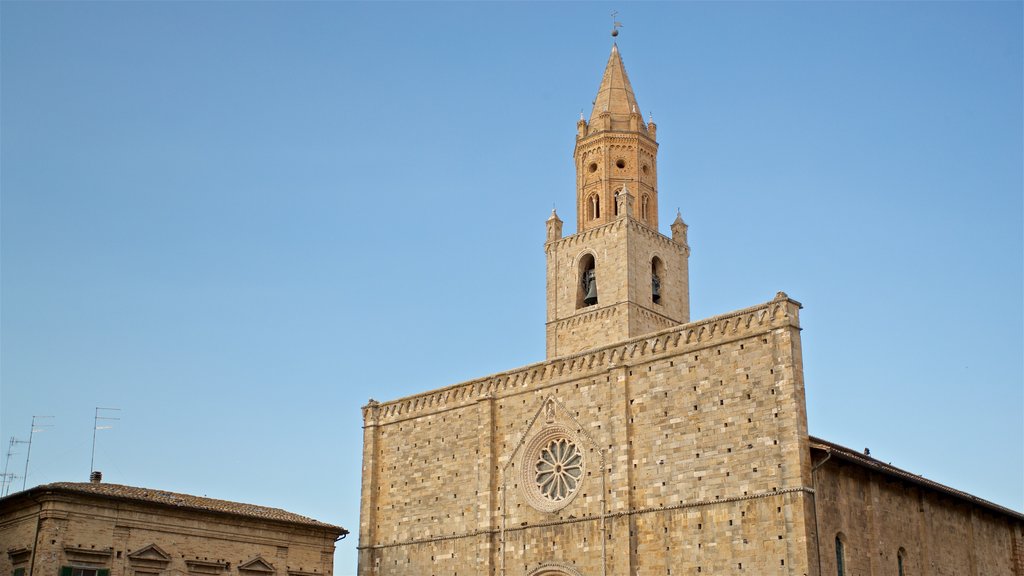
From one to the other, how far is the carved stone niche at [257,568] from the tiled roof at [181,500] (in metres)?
1.35

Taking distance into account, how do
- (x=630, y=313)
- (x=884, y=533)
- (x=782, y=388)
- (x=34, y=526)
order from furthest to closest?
1. (x=630, y=313)
2. (x=34, y=526)
3. (x=884, y=533)
4. (x=782, y=388)

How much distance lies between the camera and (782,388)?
26.3 m

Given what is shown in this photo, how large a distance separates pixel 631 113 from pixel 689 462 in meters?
19.9

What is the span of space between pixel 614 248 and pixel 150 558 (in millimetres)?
19834

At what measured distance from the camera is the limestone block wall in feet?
98.4

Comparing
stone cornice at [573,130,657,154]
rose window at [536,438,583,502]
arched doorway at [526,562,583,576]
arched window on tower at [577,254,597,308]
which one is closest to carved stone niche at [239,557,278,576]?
arched doorway at [526,562,583,576]

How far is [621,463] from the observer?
2941cm

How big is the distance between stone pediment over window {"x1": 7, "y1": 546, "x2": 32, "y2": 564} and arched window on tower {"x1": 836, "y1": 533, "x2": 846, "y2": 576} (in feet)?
70.7

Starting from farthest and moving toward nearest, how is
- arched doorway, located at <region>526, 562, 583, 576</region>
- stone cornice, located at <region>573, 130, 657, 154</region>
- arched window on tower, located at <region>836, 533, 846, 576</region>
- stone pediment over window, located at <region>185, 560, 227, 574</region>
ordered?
stone cornice, located at <region>573, 130, 657, 154</region> → stone pediment over window, located at <region>185, 560, 227, 574</region> → arched doorway, located at <region>526, 562, 583, 576</region> → arched window on tower, located at <region>836, 533, 846, 576</region>

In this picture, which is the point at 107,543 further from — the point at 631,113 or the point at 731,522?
the point at 631,113

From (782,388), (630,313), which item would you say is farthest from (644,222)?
(782,388)

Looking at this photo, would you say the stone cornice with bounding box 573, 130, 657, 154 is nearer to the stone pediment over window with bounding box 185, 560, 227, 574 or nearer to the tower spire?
the tower spire

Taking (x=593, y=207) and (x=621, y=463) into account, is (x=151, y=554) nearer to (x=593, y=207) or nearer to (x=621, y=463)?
(x=621, y=463)

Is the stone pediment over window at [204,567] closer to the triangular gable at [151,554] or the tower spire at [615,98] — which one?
the triangular gable at [151,554]
